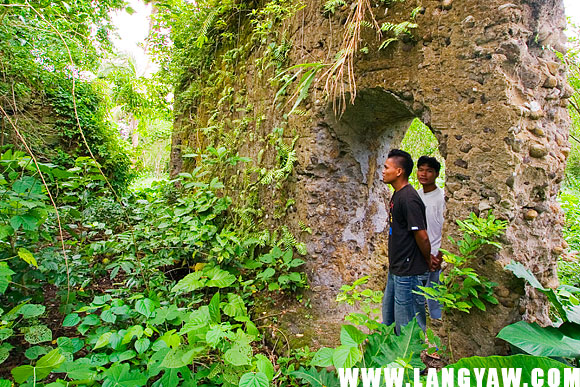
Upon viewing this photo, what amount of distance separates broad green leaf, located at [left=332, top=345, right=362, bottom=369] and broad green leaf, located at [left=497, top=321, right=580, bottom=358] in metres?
0.88

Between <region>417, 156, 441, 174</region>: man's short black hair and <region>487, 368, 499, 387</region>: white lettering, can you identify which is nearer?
<region>487, 368, 499, 387</region>: white lettering

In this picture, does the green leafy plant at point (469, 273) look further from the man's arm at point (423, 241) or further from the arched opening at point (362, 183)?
the arched opening at point (362, 183)

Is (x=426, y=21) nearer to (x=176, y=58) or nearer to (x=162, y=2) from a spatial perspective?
(x=162, y=2)

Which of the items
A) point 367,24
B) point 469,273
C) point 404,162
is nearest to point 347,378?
point 469,273

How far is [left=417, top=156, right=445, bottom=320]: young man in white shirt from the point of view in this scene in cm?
311

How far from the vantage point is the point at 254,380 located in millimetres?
1836

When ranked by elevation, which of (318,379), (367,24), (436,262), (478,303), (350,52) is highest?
(367,24)

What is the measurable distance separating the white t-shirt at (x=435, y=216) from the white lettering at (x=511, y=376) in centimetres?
162

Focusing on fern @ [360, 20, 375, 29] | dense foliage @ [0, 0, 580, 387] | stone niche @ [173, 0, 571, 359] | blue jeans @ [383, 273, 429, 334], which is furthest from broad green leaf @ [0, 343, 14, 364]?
fern @ [360, 20, 375, 29]

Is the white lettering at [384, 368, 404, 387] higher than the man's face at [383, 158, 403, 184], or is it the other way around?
the man's face at [383, 158, 403, 184]

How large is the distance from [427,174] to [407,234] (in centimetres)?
90

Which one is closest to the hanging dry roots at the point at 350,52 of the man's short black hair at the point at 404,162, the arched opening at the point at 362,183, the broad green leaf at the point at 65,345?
the arched opening at the point at 362,183

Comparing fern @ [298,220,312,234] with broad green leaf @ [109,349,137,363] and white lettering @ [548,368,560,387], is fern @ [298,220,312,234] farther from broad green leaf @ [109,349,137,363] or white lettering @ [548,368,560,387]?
white lettering @ [548,368,560,387]

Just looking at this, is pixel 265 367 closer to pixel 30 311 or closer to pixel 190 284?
pixel 190 284
